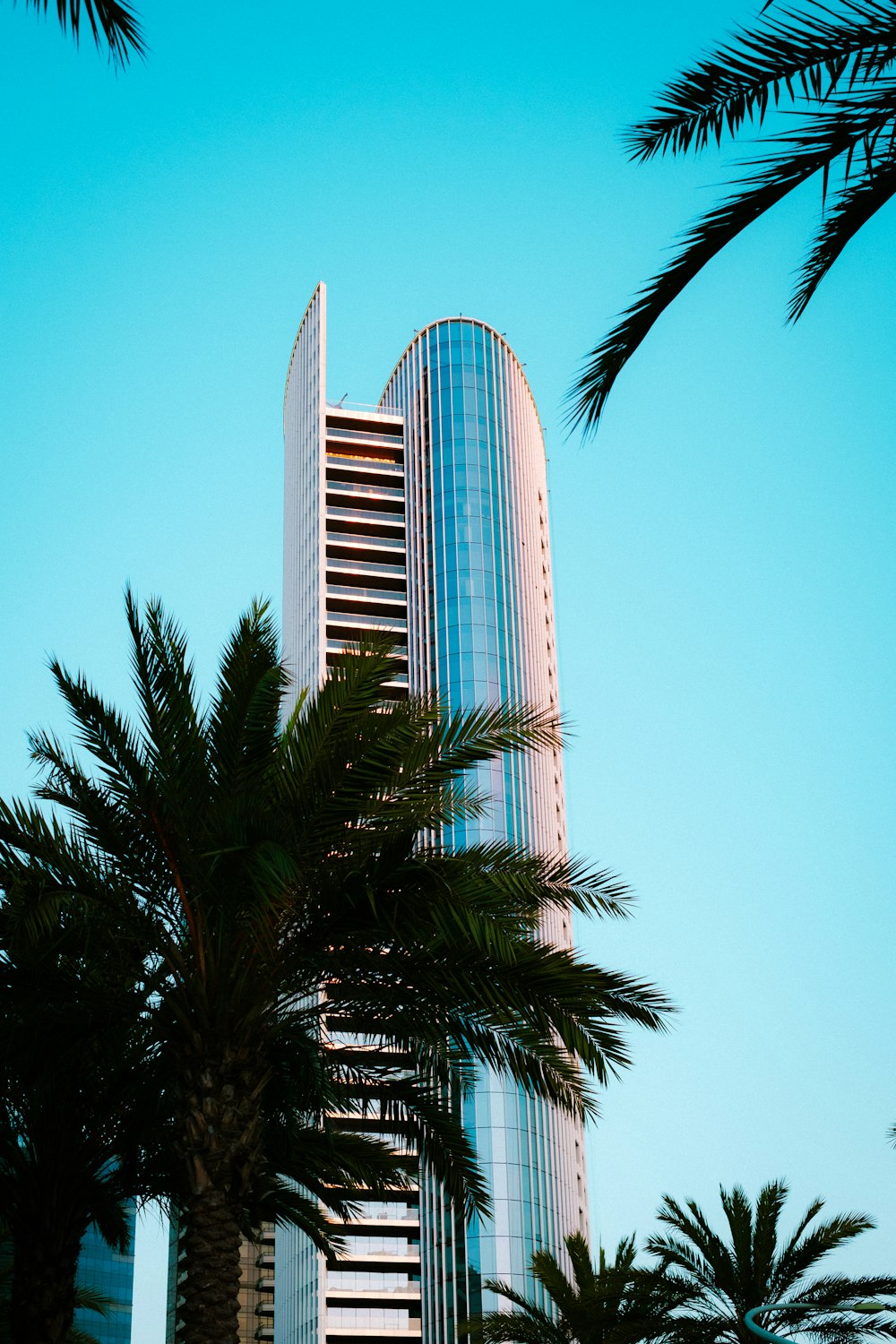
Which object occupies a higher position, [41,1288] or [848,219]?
[848,219]

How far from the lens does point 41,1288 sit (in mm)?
15414

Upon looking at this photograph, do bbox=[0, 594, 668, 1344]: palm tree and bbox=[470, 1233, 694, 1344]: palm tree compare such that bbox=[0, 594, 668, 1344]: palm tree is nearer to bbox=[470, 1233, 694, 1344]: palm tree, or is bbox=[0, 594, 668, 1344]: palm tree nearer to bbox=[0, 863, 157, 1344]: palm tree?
Answer: bbox=[0, 863, 157, 1344]: palm tree

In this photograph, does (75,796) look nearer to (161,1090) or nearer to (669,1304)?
(161,1090)

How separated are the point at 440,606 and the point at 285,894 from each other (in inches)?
3048

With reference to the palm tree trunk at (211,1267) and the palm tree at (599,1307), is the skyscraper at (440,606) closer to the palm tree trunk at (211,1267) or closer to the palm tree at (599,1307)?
the palm tree at (599,1307)

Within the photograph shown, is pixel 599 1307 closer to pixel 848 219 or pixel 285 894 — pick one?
pixel 285 894

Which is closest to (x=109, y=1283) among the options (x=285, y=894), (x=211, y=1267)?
(x=211, y=1267)

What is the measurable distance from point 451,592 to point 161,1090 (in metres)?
74.6

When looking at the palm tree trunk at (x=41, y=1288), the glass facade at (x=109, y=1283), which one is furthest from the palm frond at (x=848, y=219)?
the glass facade at (x=109, y=1283)

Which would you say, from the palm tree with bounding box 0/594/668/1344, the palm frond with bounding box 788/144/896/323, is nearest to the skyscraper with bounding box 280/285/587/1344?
the palm tree with bounding box 0/594/668/1344

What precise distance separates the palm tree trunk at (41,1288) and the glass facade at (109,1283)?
11818 cm

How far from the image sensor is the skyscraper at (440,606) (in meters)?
77.4

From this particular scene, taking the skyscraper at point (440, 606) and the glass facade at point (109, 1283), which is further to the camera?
the glass facade at point (109, 1283)

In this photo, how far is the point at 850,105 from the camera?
722 centimetres
